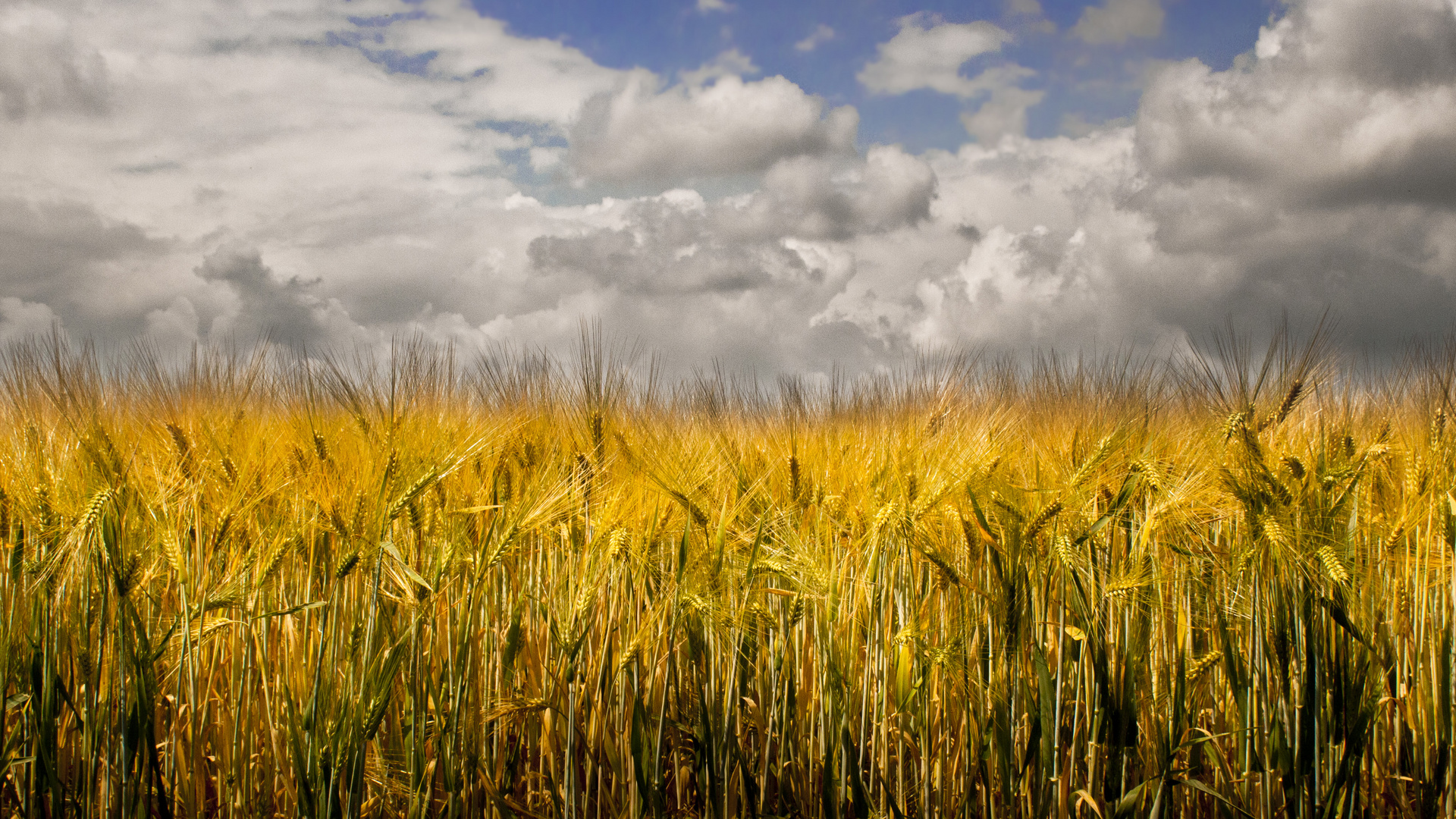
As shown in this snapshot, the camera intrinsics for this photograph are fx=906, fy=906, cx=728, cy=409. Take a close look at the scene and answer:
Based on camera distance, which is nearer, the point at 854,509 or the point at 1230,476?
the point at 1230,476

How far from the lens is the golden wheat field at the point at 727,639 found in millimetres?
1922

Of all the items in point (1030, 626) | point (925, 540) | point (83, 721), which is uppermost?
point (925, 540)

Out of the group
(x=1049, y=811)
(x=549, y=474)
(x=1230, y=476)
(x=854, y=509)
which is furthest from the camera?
(x=549, y=474)

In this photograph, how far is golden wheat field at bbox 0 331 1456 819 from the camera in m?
1.92

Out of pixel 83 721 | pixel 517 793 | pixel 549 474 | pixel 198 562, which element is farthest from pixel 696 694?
pixel 83 721

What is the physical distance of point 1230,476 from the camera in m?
2.09

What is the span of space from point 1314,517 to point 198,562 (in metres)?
2.61

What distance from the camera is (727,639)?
6.99 ft

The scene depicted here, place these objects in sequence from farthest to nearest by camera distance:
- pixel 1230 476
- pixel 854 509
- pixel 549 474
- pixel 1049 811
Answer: pixel 549 474 < pixel 854 509 < pixel 1230 476 < pixel 1049 811

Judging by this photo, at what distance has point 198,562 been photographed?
2.20 metres

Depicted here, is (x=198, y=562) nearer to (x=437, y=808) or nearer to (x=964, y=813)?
(x=437, y=808)

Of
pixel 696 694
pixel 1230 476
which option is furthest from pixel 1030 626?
pixel 696 694

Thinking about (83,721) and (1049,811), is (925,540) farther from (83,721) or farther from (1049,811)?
(83,721)

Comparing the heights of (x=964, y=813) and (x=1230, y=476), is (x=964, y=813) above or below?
below
